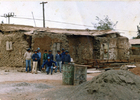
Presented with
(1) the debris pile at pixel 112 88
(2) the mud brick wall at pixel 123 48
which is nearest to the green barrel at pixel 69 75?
(1) the debris pile at pixel 112 88

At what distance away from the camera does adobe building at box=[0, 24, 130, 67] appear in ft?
37.6

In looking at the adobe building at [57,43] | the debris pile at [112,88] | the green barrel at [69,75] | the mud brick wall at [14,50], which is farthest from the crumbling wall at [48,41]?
the debris pile at [112,88]

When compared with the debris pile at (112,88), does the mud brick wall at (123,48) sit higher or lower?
higher

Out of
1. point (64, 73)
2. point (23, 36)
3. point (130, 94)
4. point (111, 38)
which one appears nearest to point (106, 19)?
point (111, 38)

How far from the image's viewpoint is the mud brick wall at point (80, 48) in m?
13.0

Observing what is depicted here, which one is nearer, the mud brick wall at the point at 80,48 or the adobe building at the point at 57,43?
the adobe building at the point at 57,43

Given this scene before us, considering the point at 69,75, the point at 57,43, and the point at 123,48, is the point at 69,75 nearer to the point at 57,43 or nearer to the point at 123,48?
the point at 57,43

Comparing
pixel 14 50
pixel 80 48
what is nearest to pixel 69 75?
pixel 14 50

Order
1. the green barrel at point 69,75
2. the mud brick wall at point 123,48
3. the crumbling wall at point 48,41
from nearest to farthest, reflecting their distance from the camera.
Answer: the green barrel at point 69,75 < the crumbling wall at point 48,41 < the mud brick wall at point 123,48

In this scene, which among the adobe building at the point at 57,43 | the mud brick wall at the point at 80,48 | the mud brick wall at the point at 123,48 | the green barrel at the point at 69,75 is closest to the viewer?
the green barrel at the point at 69,75

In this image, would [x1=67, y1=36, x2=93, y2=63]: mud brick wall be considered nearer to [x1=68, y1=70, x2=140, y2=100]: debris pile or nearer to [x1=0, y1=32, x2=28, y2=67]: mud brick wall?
[x1=0, y1=32, x2=28, y2=67]: mud brick wall

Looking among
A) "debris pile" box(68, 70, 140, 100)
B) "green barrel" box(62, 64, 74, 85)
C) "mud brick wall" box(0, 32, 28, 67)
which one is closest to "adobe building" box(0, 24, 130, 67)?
"mud brick wall" box(0, 32, 28, 67)

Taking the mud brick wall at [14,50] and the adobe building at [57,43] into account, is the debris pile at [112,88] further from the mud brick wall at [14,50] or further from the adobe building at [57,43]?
the mud brick wall at [14,50]

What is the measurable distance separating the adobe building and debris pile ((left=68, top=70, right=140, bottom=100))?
7078mm
